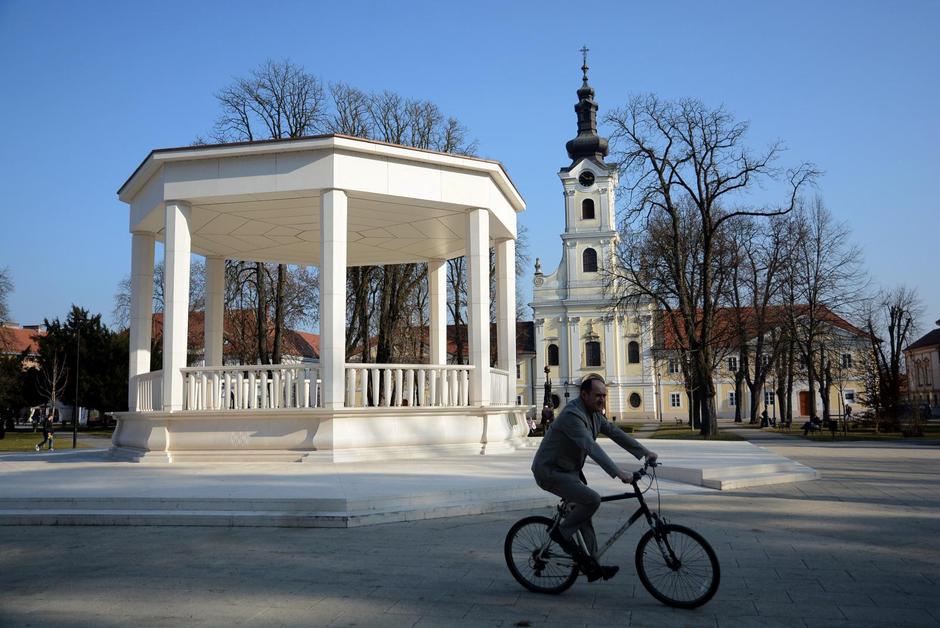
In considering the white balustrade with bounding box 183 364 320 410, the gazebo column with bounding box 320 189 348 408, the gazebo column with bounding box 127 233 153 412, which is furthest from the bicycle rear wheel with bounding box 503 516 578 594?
the gazebo column with bounding box 127 233 153 412

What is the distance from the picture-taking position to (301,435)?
15.3 m

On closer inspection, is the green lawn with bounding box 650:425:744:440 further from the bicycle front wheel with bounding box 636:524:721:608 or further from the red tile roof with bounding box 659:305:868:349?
the bicycle front wheel with bounding box 636:524:721:608

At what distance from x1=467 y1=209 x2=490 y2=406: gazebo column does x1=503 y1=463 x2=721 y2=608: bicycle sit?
35.4 ft

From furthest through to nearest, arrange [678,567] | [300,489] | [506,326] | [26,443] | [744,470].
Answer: [26,443] < [506,326] < [744,470] < [300,489] < [678,567]

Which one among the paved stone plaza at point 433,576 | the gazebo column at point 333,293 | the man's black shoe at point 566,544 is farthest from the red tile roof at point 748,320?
the man's black shoe at point 566,544

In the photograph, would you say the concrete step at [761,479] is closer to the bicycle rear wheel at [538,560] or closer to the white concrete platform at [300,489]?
the white concrete platform at [300,489]

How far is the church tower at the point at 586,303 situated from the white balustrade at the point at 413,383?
6538 centimetres

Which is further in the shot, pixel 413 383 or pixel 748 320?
pixel 748 320

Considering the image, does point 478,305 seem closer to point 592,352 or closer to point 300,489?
point 300,489

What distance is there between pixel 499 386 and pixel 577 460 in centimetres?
1269

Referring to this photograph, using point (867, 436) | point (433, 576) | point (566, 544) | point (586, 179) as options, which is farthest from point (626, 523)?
point (586, 179)

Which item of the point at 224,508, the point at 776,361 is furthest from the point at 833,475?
the point at 776,361

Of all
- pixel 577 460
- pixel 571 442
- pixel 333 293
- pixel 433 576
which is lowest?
pixel 433 576

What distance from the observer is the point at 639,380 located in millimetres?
84625
